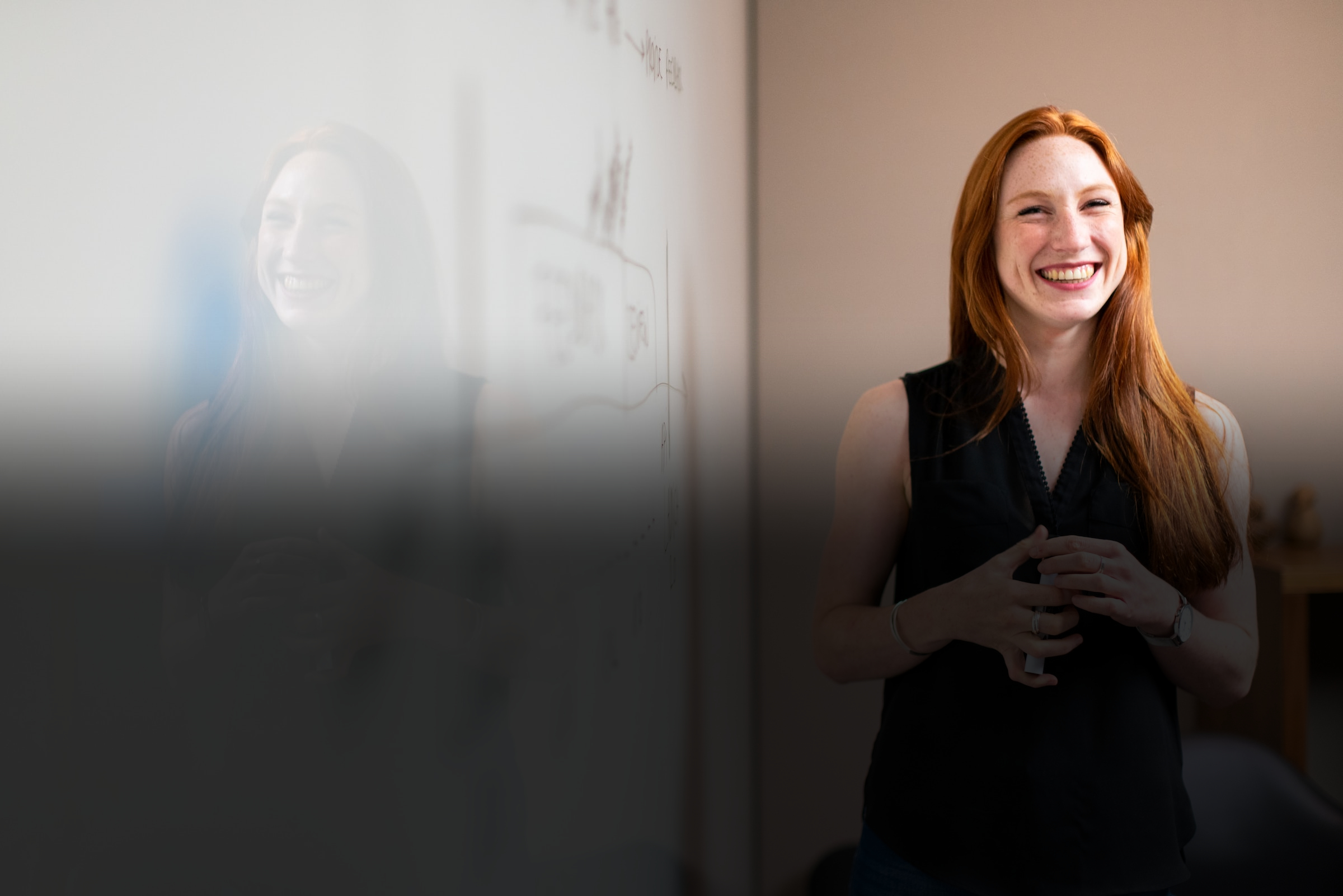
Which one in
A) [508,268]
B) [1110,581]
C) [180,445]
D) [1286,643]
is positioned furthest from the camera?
[1286,643]

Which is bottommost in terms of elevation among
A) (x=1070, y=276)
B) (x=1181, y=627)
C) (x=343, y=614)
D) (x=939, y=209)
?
(x=1181, y=627)

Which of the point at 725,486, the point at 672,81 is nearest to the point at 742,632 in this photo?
the point at 725,486

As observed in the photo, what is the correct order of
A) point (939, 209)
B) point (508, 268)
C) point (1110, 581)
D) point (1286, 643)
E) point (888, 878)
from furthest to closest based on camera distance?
point (939, 209) < point (1286, 643) < point (888, 878) < point (1110, 581) < point (508, 268)

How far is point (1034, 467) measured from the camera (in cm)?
90

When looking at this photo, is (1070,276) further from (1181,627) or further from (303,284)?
(303,284)

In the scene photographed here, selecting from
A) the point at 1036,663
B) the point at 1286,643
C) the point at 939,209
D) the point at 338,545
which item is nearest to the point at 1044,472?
the point at 1036,663

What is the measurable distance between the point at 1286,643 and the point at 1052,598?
4.32ft

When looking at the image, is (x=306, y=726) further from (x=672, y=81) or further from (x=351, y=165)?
(x=672, y=81)

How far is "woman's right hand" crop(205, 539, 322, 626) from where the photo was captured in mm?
188

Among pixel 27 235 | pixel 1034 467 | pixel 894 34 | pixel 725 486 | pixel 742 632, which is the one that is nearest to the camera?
pixel 27 235

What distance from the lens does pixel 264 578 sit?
20 cm

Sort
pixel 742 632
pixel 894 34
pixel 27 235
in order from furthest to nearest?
pixel 894 34, pixel 742 632, pixel 27 235

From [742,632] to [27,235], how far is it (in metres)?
1.52

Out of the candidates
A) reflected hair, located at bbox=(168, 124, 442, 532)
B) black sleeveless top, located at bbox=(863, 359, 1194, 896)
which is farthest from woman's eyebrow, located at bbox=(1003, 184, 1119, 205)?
reflected hair, located at bbox=(168, 124, 442, 532)
